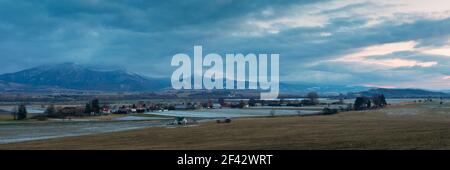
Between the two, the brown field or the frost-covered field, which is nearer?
the brown field

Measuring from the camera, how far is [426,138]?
3153cm

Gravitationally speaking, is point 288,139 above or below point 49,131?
above

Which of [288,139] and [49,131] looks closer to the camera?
[288,139]

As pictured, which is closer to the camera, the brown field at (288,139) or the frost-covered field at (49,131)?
the brown field at (288,139)

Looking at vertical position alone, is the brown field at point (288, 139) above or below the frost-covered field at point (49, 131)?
above

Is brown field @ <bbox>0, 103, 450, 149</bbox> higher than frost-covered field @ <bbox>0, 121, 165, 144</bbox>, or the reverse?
brown field @ <bbox>0, 103, 450, 149</bbox>
